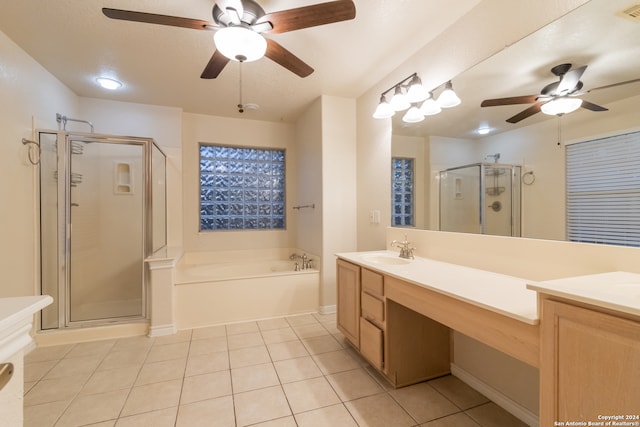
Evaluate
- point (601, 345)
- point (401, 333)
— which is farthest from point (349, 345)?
point (601, 345)

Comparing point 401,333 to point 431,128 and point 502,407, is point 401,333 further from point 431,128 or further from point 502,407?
point 431,128

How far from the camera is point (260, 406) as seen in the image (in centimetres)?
157

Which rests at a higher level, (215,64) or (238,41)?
(215,64)

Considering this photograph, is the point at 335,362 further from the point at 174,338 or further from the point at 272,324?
the point at 174,338

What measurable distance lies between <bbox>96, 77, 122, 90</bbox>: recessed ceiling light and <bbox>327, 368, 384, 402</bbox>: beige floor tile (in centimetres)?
338

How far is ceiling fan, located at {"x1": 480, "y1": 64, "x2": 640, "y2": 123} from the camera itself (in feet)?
4.17

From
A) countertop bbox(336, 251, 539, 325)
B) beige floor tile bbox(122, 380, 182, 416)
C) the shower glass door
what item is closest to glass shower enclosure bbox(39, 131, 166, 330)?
the shower glass door

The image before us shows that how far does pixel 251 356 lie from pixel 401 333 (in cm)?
122

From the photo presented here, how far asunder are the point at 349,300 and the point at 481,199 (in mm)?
1190

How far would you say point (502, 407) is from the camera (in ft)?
5.04

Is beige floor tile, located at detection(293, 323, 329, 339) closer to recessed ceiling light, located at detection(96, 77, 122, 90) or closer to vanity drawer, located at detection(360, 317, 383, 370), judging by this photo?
vanity drawer, located at detection(360, 317, 383, 370)

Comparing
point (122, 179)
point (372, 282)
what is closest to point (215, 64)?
point (372, 282)

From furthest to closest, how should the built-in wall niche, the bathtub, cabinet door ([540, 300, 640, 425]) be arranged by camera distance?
the built-in wall niche, the bathtub, cabinet door ([540, 300, 640, 425])

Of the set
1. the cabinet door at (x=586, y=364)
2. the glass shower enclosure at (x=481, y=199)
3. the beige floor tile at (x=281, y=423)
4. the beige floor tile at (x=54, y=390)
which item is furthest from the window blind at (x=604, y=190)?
the beige floor tile at (x=54, y=390)
